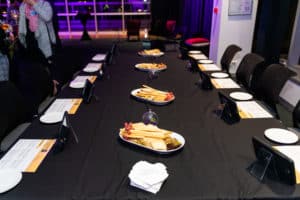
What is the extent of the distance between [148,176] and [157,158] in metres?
0.17

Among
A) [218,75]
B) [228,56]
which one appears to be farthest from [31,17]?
[228,56]

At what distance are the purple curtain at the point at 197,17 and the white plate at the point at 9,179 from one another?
16.3 feet

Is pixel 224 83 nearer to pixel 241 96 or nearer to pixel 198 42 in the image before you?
pixel 241 96

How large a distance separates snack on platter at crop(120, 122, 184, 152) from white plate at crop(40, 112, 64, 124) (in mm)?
438

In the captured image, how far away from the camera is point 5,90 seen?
1.79 meters

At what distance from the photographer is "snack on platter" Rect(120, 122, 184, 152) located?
1256 mm

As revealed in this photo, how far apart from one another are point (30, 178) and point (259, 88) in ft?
6.68

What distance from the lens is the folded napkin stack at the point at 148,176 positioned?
102 centimetres

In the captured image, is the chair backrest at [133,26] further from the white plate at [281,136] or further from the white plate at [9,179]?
the white plate at [9,179]

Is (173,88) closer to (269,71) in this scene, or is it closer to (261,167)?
(269,71)

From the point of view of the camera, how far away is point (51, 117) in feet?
5.26

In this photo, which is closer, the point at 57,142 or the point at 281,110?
the point at 57,142

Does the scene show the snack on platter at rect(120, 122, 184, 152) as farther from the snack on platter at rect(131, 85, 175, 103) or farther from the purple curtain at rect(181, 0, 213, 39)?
the purple curtain at rect(181, 0, 213, 39)

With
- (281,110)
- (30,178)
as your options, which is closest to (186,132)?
(30,178)
